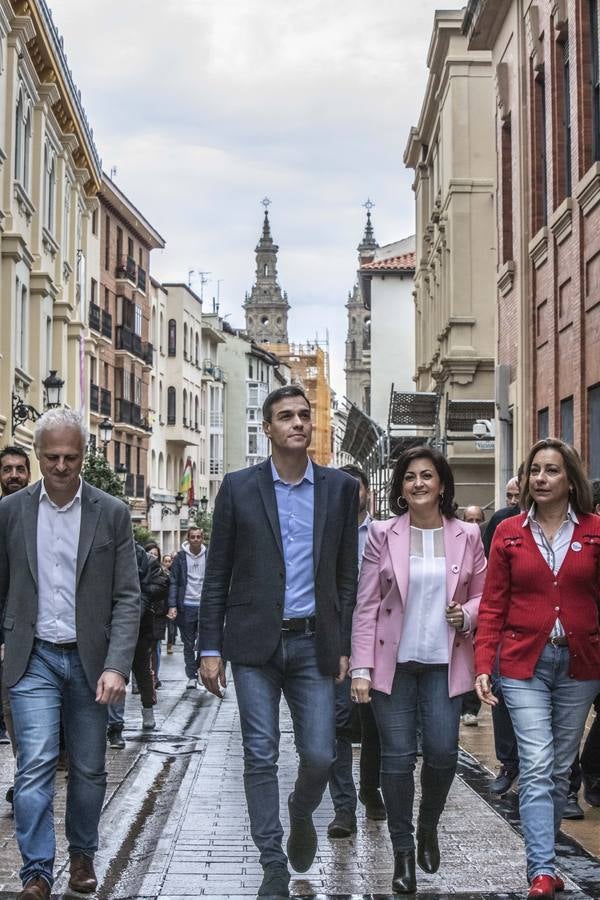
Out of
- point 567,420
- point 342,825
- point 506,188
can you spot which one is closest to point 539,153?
point 506,188

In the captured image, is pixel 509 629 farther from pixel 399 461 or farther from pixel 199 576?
pixel 199 576

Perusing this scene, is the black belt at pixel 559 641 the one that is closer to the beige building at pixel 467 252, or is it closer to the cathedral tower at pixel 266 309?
the beige building at pixel 467 252

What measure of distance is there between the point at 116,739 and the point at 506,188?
595 inches

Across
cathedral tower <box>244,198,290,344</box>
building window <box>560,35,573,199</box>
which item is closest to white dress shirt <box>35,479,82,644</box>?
building window <box>560,35,573,199</box>

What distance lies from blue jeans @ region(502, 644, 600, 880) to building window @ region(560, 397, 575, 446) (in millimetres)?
12612

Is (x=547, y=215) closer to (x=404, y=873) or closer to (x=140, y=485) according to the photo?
(x=404, y=873)

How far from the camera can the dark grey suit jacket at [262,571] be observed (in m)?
6.17

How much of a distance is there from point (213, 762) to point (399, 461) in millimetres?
4905

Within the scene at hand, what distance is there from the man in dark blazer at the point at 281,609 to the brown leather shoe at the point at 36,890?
888 mm

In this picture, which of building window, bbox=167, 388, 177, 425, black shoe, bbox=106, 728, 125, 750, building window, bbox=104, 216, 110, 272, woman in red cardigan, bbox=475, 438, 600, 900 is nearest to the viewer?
woman in red cardigan, bbox=475, 438, 600, 900

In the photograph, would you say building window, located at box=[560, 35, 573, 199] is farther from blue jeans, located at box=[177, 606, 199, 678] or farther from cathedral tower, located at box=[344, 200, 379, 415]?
cathedral tower, located at box=[344, 200, 379, 415]

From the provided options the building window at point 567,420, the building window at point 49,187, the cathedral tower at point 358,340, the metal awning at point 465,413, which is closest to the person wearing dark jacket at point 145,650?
the building window at point 567,420

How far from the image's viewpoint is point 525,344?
22.2m

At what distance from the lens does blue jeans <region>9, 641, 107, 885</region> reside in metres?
5.98
